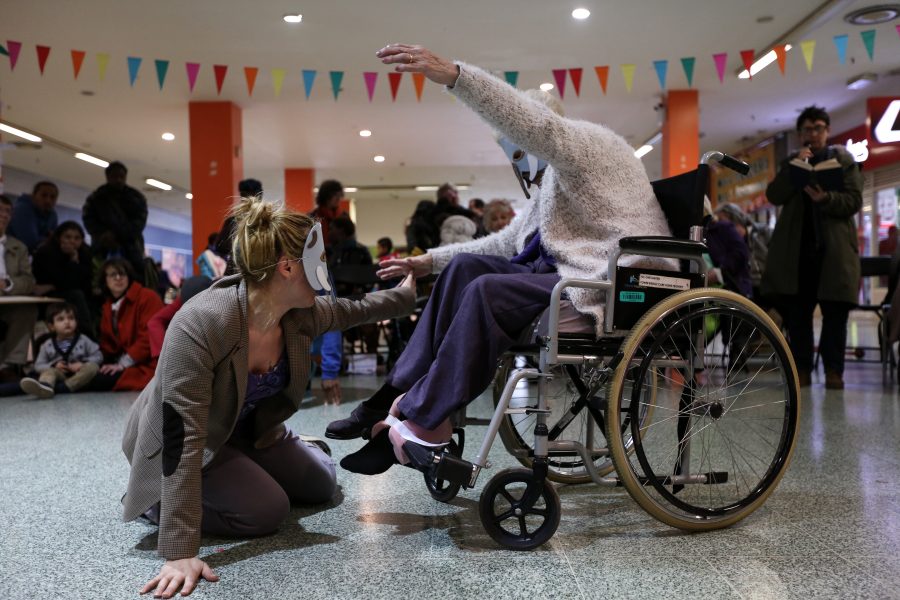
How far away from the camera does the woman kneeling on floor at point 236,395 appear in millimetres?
1404

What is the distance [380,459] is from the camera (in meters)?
1.63

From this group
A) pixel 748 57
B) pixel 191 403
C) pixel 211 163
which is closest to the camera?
pixel 191 403

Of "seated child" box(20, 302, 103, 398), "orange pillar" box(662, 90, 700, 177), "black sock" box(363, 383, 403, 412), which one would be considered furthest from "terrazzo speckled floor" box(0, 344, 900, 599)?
"orange pillar" box(662, 90, 700, 177)

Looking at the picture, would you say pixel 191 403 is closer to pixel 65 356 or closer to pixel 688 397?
pixel 688 397

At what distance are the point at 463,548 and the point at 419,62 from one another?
109 centimetres

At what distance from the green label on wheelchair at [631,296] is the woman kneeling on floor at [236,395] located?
0.64 m

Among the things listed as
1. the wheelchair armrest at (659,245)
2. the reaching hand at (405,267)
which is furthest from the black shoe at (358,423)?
the wheelchair armrest at (659,245)

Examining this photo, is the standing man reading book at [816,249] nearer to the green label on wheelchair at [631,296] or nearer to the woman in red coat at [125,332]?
the green label on wheelchair at [631,296]

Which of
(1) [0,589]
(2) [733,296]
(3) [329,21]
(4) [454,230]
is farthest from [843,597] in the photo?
(3) [329,21]

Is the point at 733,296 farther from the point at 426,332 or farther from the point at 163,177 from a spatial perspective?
the point at 163,177

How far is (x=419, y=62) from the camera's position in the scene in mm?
1510

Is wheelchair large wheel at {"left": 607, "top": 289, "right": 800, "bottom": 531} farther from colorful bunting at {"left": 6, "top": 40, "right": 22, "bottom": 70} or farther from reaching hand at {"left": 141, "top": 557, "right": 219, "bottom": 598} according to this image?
colorful bunting at {"left": 6, "top": 40, "right": 22, "bottom": 70}

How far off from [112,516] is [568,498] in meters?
1.25

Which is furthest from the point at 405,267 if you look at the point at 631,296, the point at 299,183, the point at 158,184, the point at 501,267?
the point at 158,184
